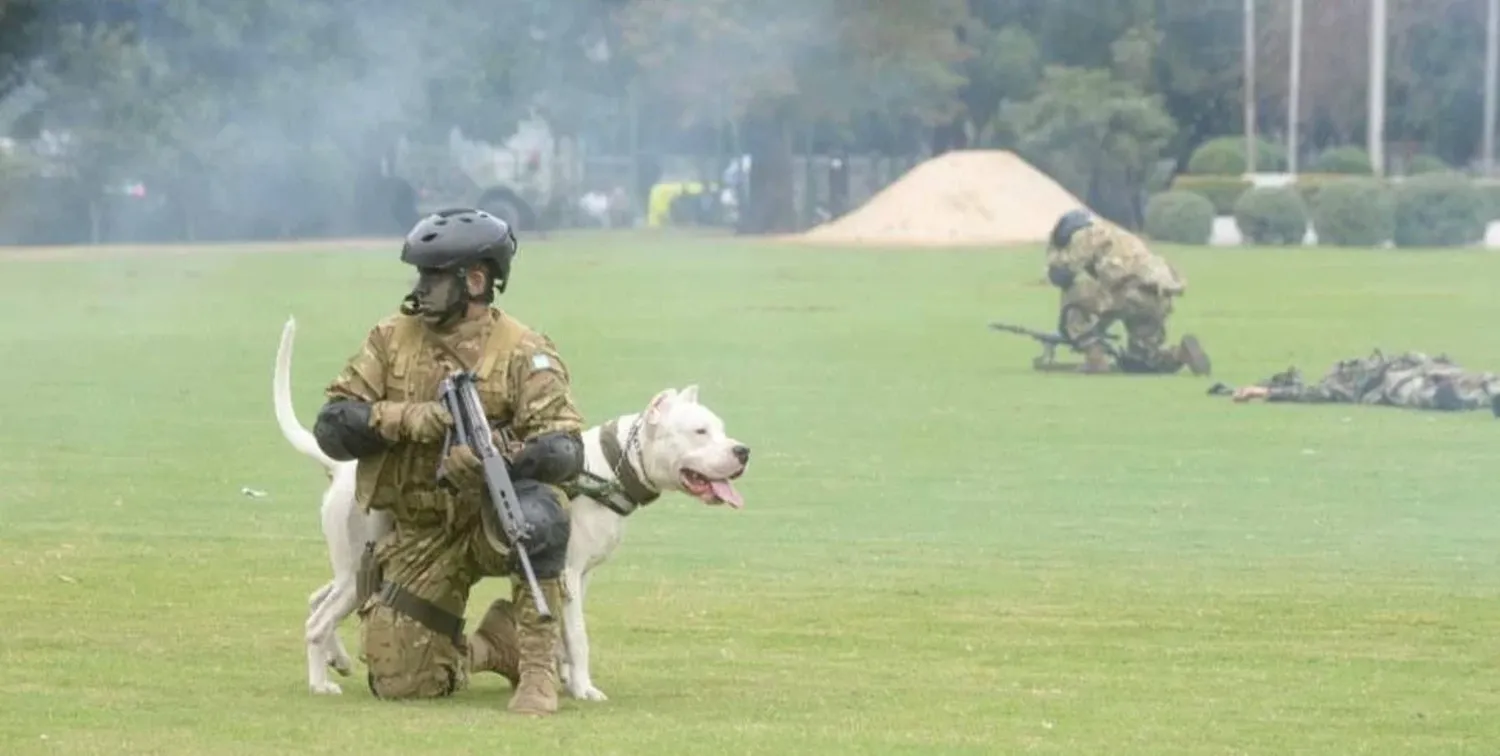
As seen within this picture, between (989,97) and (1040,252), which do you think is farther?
(989,97)

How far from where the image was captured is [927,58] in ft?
137

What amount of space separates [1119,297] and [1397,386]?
11.8ft

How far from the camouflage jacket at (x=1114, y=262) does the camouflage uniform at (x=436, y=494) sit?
51.7 ft

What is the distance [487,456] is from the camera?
30.1ft

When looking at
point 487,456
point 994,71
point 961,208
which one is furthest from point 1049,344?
point 961,208

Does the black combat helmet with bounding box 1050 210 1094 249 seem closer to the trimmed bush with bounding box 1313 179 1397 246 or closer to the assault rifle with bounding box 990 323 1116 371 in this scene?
the assault rifle with bounding box 990 323 1116 371

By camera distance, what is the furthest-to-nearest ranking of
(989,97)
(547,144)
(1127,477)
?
(547,144) < (989,97) < (1127,477)

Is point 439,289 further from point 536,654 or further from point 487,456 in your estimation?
point 536,654

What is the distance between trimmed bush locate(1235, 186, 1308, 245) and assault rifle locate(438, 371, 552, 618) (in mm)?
47084

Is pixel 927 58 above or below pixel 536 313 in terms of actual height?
above

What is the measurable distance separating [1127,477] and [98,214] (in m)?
32.3

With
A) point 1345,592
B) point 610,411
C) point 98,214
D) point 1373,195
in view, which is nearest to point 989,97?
point 1373,195

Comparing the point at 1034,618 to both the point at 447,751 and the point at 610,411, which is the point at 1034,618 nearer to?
the point at 447,751

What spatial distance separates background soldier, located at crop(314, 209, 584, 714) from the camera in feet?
30.8
